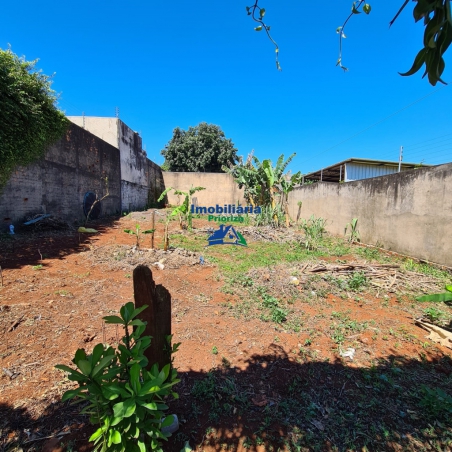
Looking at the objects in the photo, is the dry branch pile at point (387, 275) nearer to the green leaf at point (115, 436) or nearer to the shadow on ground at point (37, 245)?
the green leaf at point (115, 436)

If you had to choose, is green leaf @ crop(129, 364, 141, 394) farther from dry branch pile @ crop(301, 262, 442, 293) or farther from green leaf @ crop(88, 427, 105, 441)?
dry branch pile @ crop(301, 262, 442, 293)

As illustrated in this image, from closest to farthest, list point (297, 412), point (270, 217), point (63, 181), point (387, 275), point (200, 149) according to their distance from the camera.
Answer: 1. point (297, 412)
2. point (387, 275)
3. point (63, 181)
4. point (270, 217)
5. point (200, 149)

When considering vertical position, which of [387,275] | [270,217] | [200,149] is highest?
[200,149]

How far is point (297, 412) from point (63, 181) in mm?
8331

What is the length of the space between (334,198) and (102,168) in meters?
9.03

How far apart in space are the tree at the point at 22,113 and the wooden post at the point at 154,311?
598 cm

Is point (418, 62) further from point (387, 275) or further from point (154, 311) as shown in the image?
point (387, 275)

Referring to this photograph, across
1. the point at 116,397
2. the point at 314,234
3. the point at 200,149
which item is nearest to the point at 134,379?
the point at 116,397

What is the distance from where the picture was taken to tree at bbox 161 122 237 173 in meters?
19.4

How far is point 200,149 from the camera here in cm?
1944

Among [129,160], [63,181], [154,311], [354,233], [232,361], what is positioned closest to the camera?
[154,311]

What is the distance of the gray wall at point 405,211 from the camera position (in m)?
4.52

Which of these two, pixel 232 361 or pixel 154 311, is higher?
pixel 154 311

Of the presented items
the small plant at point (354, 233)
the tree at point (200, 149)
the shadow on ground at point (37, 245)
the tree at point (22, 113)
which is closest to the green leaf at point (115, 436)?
the shadow on ground at point (37, 245)
